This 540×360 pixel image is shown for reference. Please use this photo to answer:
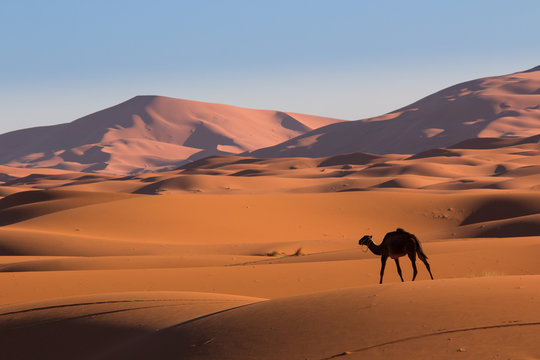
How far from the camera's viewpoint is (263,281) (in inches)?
578

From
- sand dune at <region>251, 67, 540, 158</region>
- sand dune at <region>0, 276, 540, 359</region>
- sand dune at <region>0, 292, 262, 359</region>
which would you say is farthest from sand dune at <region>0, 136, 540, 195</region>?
sand dune at <region>251, 67, 540, 158</region>

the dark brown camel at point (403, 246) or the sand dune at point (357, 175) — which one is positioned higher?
the dark brown camel at point (403, 246)

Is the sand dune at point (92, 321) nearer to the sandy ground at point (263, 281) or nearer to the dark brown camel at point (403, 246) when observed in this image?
the sandy ground at point (263, 281)

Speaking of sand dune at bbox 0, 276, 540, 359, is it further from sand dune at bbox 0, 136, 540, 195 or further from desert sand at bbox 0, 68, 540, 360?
sand dune at bbox 0, 136, 540, 195

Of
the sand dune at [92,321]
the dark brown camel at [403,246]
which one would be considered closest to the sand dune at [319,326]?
the sand dune at [92,321]

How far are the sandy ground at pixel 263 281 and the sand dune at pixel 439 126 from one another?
4099 inches

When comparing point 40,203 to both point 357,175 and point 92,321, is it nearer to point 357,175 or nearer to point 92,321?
point 92,321

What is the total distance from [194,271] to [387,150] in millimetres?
136419

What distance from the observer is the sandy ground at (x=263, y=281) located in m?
6.78

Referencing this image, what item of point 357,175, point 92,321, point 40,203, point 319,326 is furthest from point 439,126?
point 319,326

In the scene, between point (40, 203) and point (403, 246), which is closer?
point (403, 246)

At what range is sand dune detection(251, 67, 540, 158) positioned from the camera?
462ft

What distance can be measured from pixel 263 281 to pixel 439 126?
143455 mm

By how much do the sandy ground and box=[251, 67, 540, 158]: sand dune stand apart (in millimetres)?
104108
